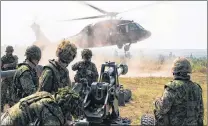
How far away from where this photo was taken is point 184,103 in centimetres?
534

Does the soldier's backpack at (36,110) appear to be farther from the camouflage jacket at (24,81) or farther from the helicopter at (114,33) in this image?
the helicopter at (114,33)

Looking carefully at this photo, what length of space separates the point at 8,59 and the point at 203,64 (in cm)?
1893

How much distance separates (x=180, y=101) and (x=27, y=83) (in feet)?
7.65

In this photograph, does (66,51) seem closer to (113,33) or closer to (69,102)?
(69,102)

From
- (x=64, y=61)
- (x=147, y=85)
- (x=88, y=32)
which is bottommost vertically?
(x=147, y=85)

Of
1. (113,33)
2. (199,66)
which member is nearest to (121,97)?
(113,33)

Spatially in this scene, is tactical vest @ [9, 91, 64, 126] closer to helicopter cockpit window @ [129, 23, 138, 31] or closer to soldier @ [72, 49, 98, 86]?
soldier @ [72, 49, 98, 86]

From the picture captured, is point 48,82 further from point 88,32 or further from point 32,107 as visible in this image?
point 88,32

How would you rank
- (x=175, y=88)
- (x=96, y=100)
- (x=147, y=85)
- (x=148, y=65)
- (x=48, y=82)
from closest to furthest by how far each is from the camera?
(x=175, y=88)
(x=48, y=82)
(x=96, y=100)
(x=147, y=85)
(x=148, y=65)

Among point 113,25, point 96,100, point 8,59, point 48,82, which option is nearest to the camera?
point 48,82

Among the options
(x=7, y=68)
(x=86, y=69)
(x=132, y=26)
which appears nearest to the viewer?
(x=7, y=68)

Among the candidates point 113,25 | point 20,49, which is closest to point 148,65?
point 113,25

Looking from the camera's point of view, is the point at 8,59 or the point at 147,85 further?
the point at 147,85

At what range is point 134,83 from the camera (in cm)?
1848
